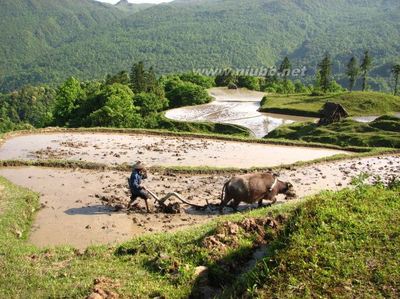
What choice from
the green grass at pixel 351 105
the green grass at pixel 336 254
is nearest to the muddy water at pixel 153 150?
the green grass at pixel 336 254

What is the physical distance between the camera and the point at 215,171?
18.2 m

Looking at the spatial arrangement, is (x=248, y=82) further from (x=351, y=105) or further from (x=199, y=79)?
(x=351, y=105)

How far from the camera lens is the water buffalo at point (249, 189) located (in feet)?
43.2

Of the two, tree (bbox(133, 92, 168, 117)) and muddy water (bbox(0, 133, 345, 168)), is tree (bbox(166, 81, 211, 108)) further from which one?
muddy water (bbox(0, 133, 345, 168))

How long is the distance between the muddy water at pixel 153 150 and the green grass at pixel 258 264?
10119 mm

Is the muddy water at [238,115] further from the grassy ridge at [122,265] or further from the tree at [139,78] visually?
the grassy ridge at [122,265]

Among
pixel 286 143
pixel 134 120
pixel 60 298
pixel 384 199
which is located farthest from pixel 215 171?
pixel 134 120

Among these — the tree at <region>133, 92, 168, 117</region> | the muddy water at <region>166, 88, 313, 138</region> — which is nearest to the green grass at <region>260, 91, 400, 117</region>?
the muddy water at <region>166, 88, 313, 138</region>

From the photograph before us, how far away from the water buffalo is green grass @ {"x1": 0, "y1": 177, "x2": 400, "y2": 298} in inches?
110

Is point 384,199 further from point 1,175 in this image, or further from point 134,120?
point 134,120

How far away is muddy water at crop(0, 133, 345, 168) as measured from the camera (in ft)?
67.2

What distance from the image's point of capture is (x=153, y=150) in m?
22.4

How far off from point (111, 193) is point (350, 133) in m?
22.8

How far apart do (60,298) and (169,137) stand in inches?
794
